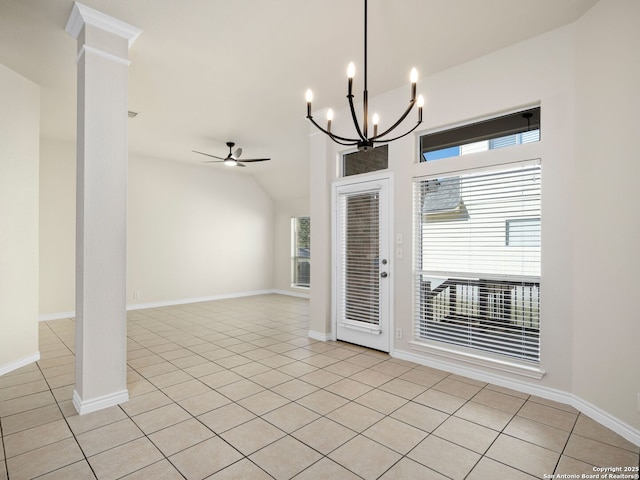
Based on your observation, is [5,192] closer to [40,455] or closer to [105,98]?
[105,98]

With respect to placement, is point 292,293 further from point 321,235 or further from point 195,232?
point 321,235

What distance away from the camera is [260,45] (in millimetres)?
3162

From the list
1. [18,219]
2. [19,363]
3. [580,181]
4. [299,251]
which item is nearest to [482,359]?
[580,181]

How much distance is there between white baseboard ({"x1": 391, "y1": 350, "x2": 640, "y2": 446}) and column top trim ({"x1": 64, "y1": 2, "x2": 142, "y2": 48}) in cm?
407

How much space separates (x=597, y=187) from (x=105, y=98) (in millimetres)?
3901

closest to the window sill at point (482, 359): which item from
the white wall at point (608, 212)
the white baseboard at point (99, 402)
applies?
the white wall at point (608, 212)

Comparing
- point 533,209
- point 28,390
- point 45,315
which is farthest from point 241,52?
point 45,315

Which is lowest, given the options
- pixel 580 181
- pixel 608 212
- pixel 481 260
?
pixel 481 260

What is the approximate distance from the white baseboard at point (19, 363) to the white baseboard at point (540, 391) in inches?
160

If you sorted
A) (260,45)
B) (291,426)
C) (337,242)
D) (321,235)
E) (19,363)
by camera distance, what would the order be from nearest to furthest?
(291,426)
(260,45)
(19,363)
(337,242)
(321,235)

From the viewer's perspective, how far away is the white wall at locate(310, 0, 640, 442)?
2416 mm

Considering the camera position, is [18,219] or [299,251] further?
[299,251]

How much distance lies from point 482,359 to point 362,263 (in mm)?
1728

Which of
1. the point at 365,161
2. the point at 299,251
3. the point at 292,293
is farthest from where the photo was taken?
the point at 299,251
